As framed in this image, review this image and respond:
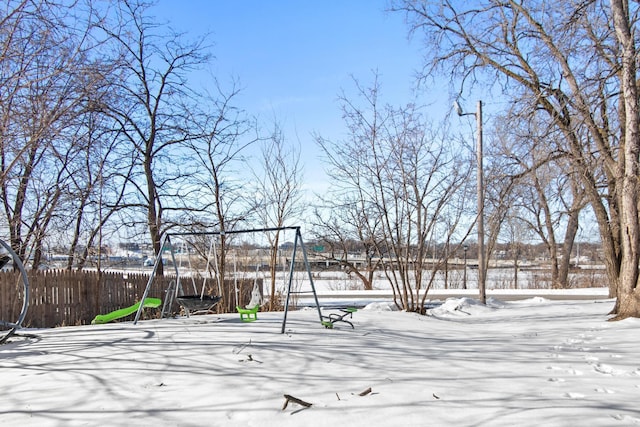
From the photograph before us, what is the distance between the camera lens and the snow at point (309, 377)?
3719 mm

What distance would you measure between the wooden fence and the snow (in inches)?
124

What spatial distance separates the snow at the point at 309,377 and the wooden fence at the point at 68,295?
10.4 feet

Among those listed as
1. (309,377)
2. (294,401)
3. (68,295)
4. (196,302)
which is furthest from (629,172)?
(68,295)

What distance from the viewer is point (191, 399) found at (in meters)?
4.09

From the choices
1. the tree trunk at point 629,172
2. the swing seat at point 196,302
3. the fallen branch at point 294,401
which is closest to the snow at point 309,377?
the fallen branch at point 294,401

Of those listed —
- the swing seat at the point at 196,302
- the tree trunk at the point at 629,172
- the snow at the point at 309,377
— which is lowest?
the snow at the point at 309,377

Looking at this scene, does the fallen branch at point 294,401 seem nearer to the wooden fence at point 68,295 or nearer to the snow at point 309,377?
the snow at point 309,377

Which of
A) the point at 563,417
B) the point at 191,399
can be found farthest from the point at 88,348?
the point at 563,417

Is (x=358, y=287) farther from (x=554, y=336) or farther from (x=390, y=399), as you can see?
(x=390, y=399)

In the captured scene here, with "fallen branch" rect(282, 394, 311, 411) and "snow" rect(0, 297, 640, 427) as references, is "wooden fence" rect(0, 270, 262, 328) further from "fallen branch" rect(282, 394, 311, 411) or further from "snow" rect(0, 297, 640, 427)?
"fallen branch" rect(282, 394, 311, 411)

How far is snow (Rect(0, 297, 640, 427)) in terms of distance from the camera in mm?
3719

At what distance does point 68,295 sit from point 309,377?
837 cm

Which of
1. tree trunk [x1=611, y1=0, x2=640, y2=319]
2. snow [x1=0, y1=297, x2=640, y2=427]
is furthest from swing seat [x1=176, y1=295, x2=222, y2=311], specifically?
tree trunk [x1=611, y1=0, x2=640, y2=319]

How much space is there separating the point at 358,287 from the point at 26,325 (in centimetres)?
2113
